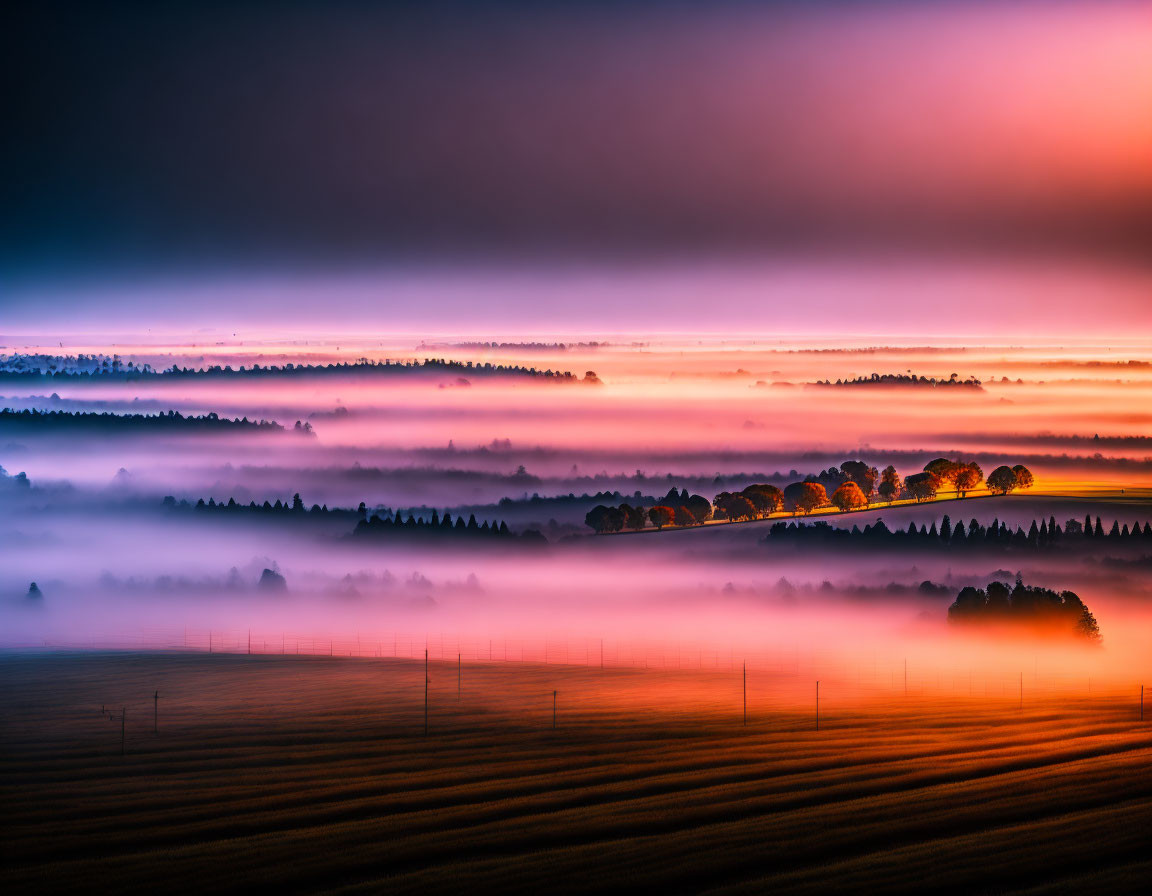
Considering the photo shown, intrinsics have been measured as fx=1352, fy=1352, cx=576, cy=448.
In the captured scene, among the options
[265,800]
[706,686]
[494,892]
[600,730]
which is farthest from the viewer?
[706,686]

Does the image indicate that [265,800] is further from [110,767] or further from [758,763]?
[758,763]

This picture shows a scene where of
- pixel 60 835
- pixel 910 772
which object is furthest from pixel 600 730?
pixel 60 835

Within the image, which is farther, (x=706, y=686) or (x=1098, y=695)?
(x=706, y=686)

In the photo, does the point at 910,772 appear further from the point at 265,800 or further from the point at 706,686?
the point at 706,686

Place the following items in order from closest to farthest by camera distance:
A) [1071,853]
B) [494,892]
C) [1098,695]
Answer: [494,892] → [1071,853] → [1098,695]

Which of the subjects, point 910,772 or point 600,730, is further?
point 600,730

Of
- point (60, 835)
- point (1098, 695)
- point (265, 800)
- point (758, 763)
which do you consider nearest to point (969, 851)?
point (758, 763)
